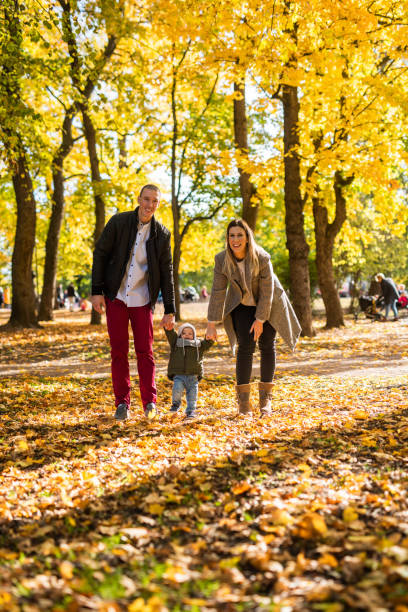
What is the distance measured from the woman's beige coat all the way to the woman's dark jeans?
0.29 feet

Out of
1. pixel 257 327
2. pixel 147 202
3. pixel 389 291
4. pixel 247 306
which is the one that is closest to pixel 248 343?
pixel 257 327

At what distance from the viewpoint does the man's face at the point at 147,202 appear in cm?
541

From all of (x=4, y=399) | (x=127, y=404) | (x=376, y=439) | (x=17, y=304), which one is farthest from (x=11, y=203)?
(x=376, y=439)

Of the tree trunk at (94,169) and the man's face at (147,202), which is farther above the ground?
the tree trunk at (94,169)

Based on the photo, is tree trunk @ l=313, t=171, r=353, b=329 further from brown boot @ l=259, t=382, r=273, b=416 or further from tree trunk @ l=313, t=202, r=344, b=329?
brown boot @ l=259, t=382, r=273, b=416

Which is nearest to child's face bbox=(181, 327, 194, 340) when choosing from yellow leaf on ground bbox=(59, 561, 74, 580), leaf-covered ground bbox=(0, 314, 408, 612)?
leaf-covered ground bbox=(0, 314, 408, 612)

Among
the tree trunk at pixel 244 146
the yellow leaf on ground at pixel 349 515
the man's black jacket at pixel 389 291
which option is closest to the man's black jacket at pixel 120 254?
the yellow leaf on ground at pixel 349 515

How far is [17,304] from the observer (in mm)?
16750

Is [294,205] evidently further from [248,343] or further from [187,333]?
[248,343]

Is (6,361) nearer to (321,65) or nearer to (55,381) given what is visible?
(55,381)

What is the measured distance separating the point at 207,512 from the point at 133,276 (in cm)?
275

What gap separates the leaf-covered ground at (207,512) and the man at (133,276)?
2.75ft

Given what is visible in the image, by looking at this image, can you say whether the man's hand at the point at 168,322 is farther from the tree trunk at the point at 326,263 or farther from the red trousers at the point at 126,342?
the tree trunk at the point at 326,263

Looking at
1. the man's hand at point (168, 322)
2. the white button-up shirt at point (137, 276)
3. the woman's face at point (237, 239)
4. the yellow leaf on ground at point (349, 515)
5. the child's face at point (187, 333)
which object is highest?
the woman's face at point (237, 239)
